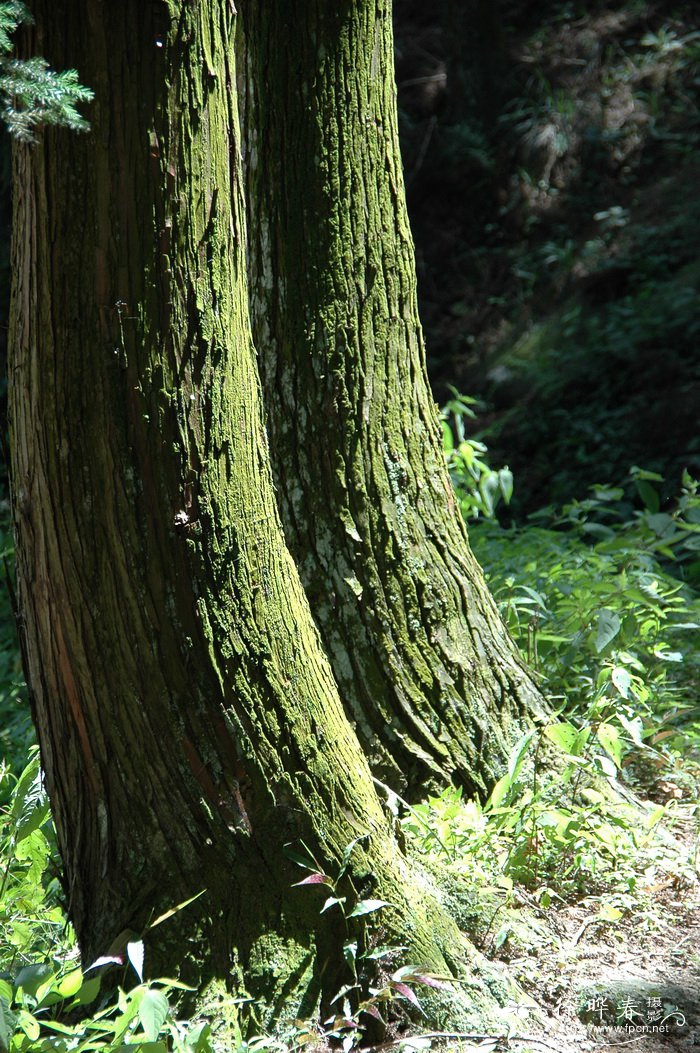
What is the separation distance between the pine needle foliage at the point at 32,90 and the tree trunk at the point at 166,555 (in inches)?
4.8

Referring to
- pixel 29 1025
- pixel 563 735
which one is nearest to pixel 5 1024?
pixel 29 1025

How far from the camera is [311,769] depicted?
6.82ft

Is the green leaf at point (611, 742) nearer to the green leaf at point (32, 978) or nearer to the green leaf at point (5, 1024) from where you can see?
the green leaf at point (32, 978)

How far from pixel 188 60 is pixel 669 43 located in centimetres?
975

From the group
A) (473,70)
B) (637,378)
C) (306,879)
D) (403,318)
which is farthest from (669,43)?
(306,879)

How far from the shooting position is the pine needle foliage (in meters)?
1.69

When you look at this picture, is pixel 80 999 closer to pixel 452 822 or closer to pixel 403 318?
pixel 452 822

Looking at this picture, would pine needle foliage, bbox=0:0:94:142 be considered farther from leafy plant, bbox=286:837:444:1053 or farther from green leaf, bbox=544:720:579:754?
green leaf, bbox=544:720:579:754

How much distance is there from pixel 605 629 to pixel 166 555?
5.57ft

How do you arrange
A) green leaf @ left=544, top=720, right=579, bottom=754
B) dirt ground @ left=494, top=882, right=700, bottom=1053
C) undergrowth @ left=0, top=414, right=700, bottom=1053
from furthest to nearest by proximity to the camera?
green leaf @ left=544, top=720, right=579, bottom=754 → dirt ground @ left=494, top=882, right=700, bottom=1053 → undergrowth @ left=0, top=414, right=700, bottom=1053

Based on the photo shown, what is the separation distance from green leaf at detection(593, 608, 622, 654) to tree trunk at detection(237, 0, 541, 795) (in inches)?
23.6

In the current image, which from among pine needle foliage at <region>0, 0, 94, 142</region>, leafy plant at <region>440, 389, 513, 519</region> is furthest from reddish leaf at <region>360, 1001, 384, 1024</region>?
leafy plant at <region>440, 389, 513, 519</region>

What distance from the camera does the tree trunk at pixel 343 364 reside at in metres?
2.67

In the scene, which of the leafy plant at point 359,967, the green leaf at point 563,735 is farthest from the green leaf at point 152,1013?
the green leaf at point 563,735
